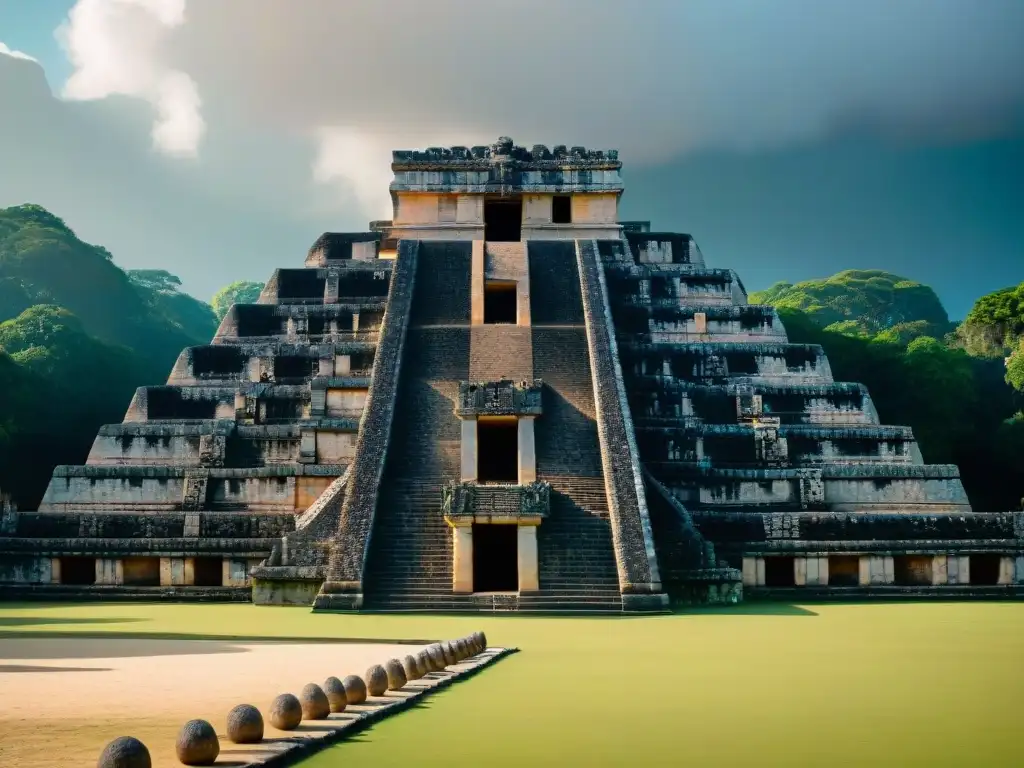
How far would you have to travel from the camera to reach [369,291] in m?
21.6

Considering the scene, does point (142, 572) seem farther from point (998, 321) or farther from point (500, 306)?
point (998, 321)

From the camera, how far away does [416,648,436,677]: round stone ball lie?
7.78 m

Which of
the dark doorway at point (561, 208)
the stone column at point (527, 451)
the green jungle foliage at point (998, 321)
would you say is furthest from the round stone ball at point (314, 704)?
the green jungle foliage at point (998, 321)

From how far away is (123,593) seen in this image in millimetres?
15641

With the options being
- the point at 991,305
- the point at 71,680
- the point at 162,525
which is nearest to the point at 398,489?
the point at 162,525

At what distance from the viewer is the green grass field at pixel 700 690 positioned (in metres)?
5.57

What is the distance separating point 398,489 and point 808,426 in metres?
6.65

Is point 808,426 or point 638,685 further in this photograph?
point 808,426

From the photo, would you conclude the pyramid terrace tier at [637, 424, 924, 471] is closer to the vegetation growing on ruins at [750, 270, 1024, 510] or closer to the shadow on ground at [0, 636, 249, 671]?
the shadow on ground at [0, 636, 249, 671]

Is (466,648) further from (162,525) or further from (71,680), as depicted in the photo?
(162,525)

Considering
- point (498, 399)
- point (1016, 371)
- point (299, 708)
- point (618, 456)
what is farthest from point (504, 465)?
point (1016, 371)

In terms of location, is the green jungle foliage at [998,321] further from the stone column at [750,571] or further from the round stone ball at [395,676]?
the round stone ball at [395,676]

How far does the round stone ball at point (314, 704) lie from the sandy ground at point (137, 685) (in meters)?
0.17

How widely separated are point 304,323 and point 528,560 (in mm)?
8264
